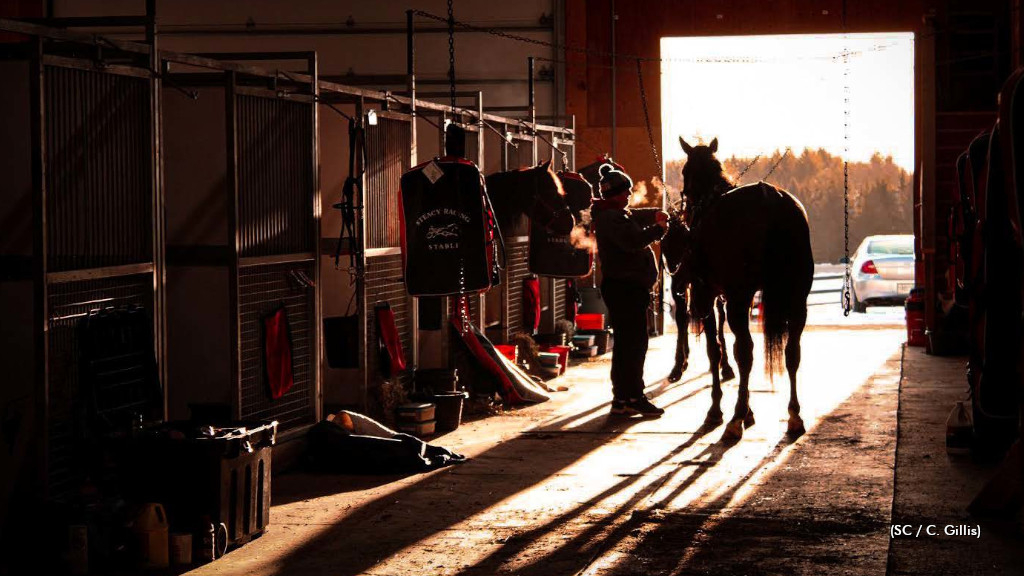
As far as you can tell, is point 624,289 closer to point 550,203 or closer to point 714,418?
point 714,418

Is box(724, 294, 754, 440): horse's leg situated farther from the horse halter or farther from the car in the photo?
the car

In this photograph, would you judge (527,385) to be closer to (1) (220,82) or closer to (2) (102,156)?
(1) (220,82)

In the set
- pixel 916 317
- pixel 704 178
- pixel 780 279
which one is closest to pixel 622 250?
pixel 704 178

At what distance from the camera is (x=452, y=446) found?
7.98 meters

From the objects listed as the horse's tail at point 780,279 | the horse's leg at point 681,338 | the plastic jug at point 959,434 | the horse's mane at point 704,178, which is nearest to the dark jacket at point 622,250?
the horse's mane at point 704,178

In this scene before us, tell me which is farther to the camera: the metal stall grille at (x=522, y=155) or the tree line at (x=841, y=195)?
the tree line at (x=841, y=195)

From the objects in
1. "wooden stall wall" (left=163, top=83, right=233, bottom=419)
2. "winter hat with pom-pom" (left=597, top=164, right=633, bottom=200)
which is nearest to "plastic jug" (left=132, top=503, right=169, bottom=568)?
"wooden stall wall" (left=163, top=83, right=233, bottom=419)

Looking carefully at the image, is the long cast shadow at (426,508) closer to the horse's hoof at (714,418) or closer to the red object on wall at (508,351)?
the horse's hoof at (714,418)

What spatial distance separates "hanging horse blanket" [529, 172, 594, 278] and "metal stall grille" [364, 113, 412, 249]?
6.37 ft

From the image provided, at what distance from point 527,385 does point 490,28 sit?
753cm

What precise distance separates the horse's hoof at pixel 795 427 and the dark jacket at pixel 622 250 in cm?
146

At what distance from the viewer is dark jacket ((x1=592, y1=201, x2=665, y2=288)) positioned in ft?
29.1

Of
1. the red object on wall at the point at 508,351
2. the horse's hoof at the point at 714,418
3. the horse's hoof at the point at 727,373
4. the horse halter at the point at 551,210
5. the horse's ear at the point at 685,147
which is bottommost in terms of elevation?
the horse's hoof at the point at 714,418

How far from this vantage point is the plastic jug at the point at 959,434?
7.12 metres
